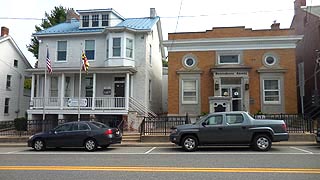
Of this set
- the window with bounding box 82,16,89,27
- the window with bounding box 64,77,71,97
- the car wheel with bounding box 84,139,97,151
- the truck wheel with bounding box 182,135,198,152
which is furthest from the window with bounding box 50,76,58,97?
the truck wheel with bounding box 182,135,198,152

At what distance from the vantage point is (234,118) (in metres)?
14.7

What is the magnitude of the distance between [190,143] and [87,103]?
12.8 m

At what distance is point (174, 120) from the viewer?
20.8m

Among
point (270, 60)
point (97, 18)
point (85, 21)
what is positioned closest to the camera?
point (270, 60)

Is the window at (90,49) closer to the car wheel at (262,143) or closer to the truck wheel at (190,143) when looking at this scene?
the truck wheel at (190,143)

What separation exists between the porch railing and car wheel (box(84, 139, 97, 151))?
8.61 metres

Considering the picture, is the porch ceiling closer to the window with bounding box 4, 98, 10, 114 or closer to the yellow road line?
the window with bounding box 4, 98, 10, 114

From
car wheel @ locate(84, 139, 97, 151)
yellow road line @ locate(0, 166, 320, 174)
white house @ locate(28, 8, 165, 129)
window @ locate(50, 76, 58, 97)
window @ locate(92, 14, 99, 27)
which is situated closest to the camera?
yellow road line @ locate(0, 166, 320, 174)

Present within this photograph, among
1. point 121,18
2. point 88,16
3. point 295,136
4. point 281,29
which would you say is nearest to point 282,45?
point 281,29

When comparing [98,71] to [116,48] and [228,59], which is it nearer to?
[116,48]

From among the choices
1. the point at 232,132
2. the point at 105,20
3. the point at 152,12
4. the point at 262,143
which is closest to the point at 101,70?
the point at 105,20

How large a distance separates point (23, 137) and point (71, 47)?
9.90 meters

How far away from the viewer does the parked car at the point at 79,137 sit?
51.9 ft

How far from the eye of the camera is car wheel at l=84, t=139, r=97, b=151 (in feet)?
51.8
